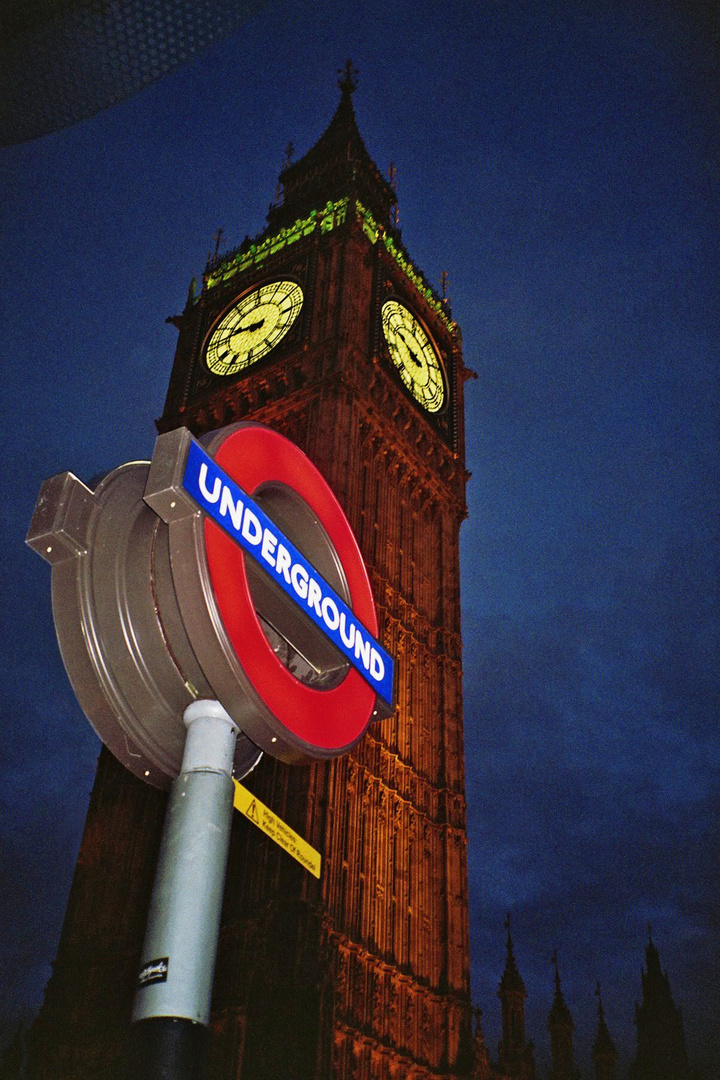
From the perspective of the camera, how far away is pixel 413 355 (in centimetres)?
4253

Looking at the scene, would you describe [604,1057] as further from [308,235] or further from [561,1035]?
[308,235]

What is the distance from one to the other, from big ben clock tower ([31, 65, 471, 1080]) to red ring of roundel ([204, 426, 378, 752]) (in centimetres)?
1637

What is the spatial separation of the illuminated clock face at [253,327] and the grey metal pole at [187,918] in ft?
A: 121

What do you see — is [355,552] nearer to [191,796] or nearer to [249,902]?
[191,796]

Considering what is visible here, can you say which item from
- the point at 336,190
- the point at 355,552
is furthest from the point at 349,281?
the point at 355,552

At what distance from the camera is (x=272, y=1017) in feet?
→ 86.3

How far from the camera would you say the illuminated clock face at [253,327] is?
4097 cm

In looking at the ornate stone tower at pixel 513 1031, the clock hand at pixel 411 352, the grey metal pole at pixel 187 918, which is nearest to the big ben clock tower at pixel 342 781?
the clock hand at pixel 411 352

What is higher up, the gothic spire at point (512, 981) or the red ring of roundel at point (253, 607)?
the gothic spire at point (512, 981)

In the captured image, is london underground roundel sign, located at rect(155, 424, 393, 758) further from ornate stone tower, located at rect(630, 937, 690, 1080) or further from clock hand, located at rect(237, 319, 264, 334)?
ornate stone tower, located at rect(630, 937, 690, 1080)

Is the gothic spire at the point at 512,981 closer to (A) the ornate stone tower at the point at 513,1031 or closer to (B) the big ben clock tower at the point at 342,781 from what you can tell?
(A) the ornate stone tower at the point at 513,1031

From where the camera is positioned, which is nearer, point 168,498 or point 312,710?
point 168,498

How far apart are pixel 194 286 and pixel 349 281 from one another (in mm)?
9469

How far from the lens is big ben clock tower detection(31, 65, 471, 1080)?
27453 millimetres
